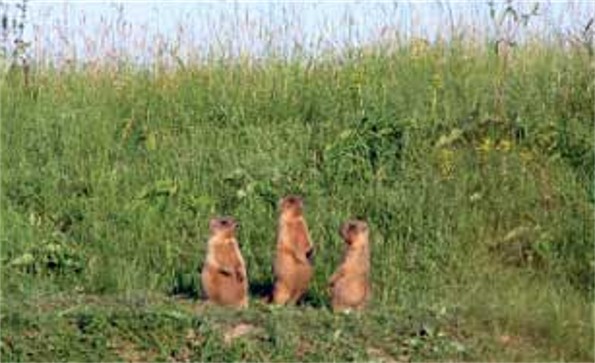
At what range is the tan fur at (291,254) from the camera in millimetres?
6930

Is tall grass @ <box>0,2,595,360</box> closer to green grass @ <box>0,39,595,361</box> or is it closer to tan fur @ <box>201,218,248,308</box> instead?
green grass @ <box>0,39,595,361</box>

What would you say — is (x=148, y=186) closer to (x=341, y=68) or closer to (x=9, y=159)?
(x=9, y=159)

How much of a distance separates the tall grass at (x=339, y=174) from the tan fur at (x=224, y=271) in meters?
0.52

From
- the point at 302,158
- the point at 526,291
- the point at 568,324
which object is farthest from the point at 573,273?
the point at 302,158

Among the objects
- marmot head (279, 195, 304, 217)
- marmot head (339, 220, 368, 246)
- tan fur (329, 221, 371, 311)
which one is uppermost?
marmot head (279, 195, 304, 217)

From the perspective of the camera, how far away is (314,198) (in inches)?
324

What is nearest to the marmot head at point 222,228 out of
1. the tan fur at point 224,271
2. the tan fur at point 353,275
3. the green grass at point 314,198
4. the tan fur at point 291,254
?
the tan fur at point 224,271

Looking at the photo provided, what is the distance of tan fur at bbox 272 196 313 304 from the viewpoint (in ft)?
22.7

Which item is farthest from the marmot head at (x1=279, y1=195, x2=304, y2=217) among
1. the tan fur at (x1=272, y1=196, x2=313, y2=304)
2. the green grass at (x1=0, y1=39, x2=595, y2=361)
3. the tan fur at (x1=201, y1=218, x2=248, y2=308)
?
the green grass at (x1=0, y1=39, x2=595, y2=361)

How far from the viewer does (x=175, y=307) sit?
673cm

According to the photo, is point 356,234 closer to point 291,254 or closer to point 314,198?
point 291,254

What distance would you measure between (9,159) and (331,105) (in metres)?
2.17

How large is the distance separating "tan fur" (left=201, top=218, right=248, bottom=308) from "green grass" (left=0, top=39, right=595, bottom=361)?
0.37 feet

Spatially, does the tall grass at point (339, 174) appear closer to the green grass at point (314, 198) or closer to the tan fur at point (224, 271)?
the green grass at point (314, 198)
